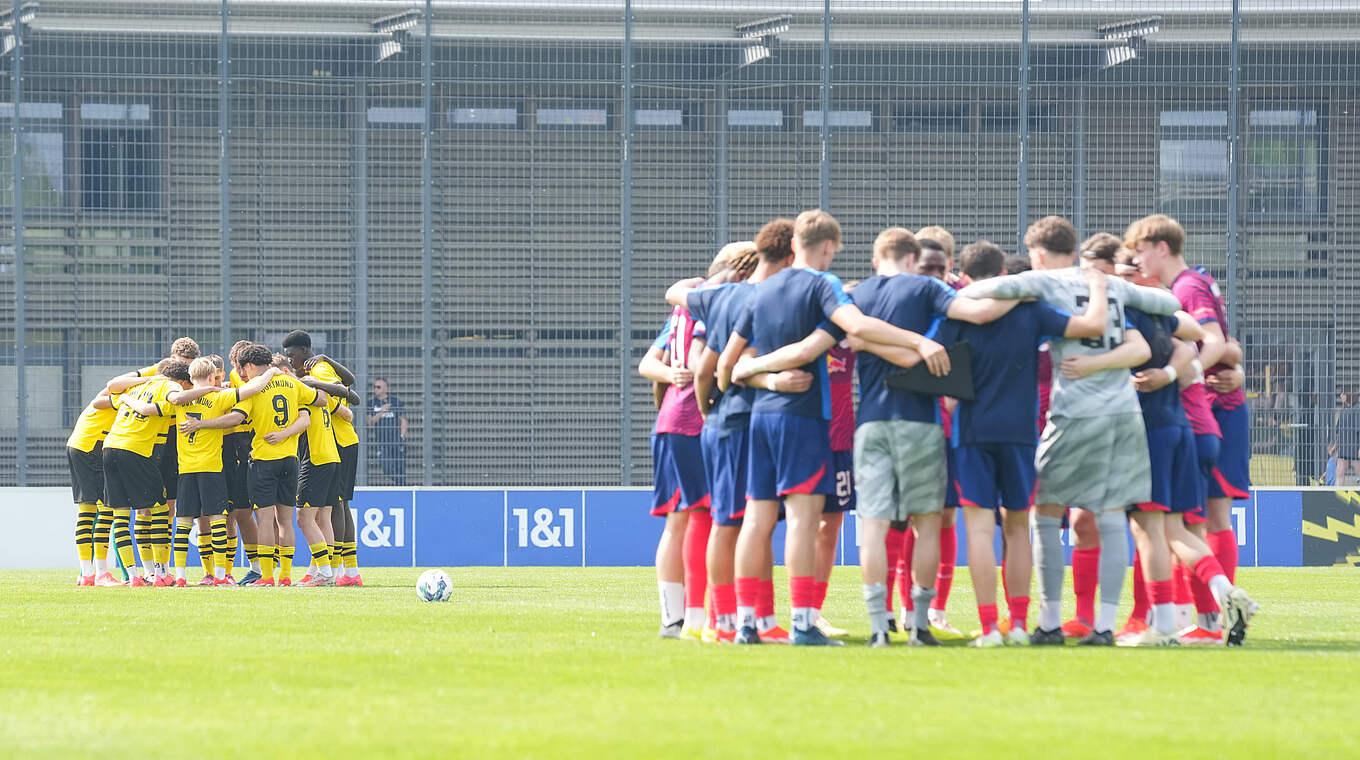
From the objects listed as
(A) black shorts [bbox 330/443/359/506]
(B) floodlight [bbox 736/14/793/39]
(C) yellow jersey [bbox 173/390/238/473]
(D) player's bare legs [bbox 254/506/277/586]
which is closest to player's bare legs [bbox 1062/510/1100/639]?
(A) black shorts [bbox 330/443/359/506]

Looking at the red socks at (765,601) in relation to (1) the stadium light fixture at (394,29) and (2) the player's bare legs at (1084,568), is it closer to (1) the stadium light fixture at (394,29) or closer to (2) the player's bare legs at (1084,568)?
(2) the player's bare legs at (1084,568)

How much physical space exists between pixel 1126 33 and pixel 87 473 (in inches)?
484

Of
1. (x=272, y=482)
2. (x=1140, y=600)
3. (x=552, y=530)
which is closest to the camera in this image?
(x=1140, y=600)

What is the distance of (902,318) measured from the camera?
684 cm

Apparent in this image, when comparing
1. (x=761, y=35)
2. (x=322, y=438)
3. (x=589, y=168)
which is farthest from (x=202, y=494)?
(x=761, y=35)

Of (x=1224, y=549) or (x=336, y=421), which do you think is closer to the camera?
(x=1224, y=549)

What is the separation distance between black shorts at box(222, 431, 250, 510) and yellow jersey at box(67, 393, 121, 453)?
0.96 meters

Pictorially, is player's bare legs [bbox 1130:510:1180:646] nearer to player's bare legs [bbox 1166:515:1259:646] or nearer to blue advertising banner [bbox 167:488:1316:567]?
player's bare legs [bbox 1166:515:1259:646]

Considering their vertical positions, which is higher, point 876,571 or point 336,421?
point 336,421

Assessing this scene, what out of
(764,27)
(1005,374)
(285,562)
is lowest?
(285,562)

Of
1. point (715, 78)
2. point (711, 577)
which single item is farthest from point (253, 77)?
point (711, 577)

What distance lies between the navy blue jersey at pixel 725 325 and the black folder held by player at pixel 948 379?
0.68m

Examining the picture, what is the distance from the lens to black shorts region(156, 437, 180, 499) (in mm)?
13289

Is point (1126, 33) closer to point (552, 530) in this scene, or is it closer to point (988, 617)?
point (552, 530)
